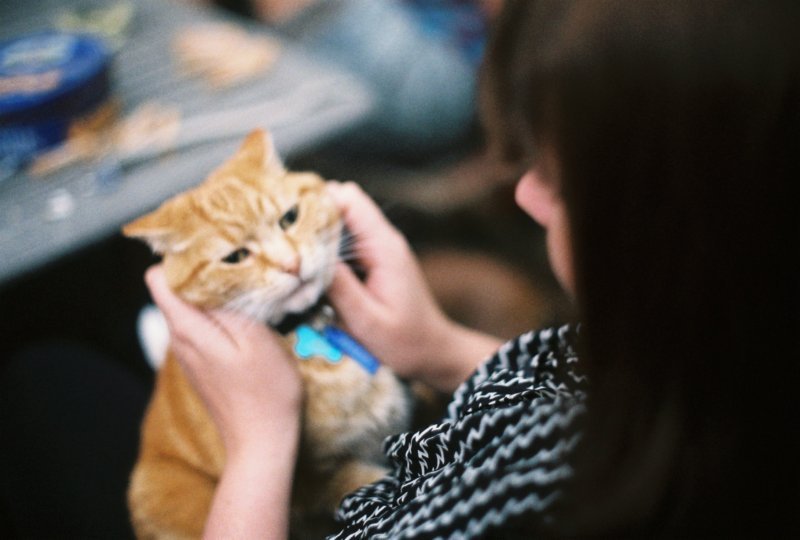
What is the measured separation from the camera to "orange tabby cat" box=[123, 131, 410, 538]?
64 cm

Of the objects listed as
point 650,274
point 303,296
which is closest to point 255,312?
point 303,296

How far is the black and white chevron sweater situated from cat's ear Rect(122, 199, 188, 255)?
A: 1.01 ft

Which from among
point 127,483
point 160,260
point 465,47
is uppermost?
point 465,47

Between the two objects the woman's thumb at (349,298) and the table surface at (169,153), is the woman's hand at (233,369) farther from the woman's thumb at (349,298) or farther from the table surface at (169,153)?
the table surface at (169,153)

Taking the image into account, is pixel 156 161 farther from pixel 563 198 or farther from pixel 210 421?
pixel 563 198

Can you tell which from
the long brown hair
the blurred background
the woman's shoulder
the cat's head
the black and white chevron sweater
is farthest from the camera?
the blurred background

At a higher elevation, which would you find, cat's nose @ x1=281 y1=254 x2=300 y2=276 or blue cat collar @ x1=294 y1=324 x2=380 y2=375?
cat's nose @ x1=281 y1=254 x2=300 y2=276

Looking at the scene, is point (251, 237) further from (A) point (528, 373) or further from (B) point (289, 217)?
(A) point (528, 373)

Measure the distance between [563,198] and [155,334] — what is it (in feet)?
2.16

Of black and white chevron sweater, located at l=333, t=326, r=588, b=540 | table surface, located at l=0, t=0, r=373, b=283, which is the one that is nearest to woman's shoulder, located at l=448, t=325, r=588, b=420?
black and white chevron sweater, located at l=333, t=326, r=588, b=540

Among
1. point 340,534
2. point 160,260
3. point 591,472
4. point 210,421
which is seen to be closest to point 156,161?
point 160,260

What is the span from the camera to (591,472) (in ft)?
1.32

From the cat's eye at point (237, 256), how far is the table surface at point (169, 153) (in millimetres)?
206

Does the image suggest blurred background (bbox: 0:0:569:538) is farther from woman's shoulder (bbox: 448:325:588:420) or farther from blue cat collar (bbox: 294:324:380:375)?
blue cat collar (bbox: 294:324:380:375)
